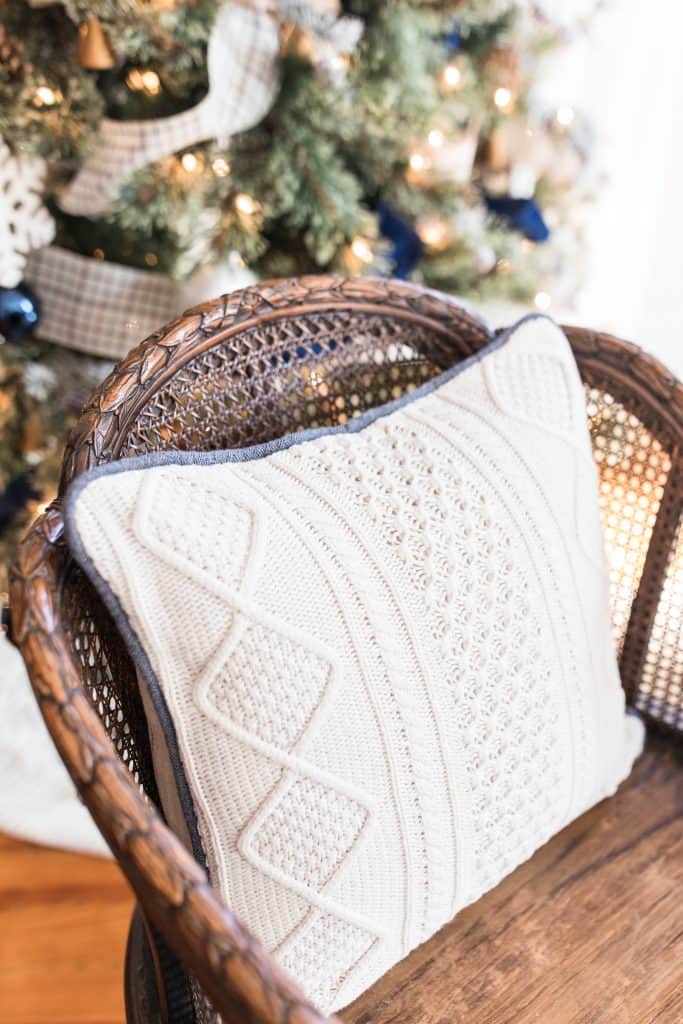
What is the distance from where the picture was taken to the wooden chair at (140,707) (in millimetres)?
431

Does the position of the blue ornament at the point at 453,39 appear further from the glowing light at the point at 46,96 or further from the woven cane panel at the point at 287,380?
the woven cane panel at the point at 287,380

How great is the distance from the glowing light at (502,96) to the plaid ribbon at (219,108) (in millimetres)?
413

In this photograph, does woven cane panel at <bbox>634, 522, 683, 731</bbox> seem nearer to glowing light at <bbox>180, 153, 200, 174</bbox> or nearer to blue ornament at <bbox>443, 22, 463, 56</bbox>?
glowing light at <bbox>180, 153, 200, 174</bbox>

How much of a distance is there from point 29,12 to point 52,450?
1.68 feet

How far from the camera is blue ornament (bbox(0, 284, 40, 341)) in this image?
1099mm

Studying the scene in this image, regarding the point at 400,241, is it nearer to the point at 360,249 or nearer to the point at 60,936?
the point at 360,249

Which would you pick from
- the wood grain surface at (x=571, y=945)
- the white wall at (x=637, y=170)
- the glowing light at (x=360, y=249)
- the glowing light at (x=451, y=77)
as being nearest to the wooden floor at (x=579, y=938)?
the wood grain surface at (x=571, y=945)

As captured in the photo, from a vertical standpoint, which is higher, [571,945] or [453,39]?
[453,39]

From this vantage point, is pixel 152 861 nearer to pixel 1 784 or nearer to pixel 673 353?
pixel 1 784

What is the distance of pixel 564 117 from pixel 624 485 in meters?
0.79

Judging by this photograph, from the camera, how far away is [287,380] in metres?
0.73

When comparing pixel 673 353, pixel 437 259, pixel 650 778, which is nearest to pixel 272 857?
pixel 650 778

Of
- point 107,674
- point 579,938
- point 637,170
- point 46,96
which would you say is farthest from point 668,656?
point 637,170

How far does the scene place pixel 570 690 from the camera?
67cm
